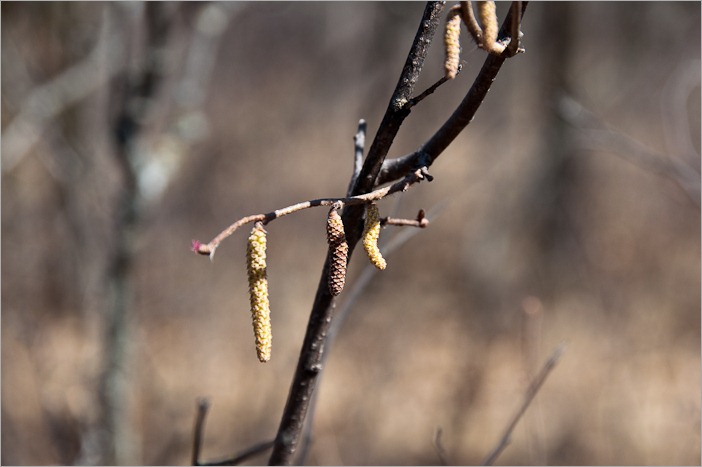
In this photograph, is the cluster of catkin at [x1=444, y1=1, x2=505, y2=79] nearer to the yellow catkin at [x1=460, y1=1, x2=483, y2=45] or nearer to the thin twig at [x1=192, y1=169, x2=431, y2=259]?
the yellow catkin at [x1=460, y1=1, x2=483, y2=45]

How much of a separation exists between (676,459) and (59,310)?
4703 mm

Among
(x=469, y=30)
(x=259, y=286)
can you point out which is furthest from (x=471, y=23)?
(x=259, y=286)

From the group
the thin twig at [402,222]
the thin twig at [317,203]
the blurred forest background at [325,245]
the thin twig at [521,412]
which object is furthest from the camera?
the blurred forest background at [325,245]

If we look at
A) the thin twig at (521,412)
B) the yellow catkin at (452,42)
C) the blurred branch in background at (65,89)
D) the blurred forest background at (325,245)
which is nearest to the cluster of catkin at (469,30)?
the yellow catkin at (452,42)

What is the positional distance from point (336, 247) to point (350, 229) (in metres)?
0.13

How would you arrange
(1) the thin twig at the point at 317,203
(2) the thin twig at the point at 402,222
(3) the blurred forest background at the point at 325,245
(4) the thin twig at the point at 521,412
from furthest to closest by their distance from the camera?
1. (3) the blurred forest background at the point at 325,245
2. (4) the thin twig at the point at 521,412
3. (2) the thin twig at the point at 402,222
4. (1) the thin twig at the point at 317,203

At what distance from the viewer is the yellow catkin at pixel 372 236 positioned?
0.70 meters

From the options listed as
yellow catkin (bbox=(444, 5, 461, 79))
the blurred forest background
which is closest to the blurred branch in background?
the blurred forest background

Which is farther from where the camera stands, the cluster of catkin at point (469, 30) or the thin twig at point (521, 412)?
the thin twig at point (521, 412)

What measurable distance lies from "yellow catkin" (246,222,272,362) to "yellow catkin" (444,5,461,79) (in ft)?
0.86

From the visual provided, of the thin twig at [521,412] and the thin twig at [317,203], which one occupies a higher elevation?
the thin twig at [317,203]

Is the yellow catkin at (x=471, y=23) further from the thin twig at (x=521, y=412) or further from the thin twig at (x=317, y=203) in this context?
the thin twig at (x=521, y=412)

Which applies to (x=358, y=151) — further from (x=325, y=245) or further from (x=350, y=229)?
(x=325, y=245)

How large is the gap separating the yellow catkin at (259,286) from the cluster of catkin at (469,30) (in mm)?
268
